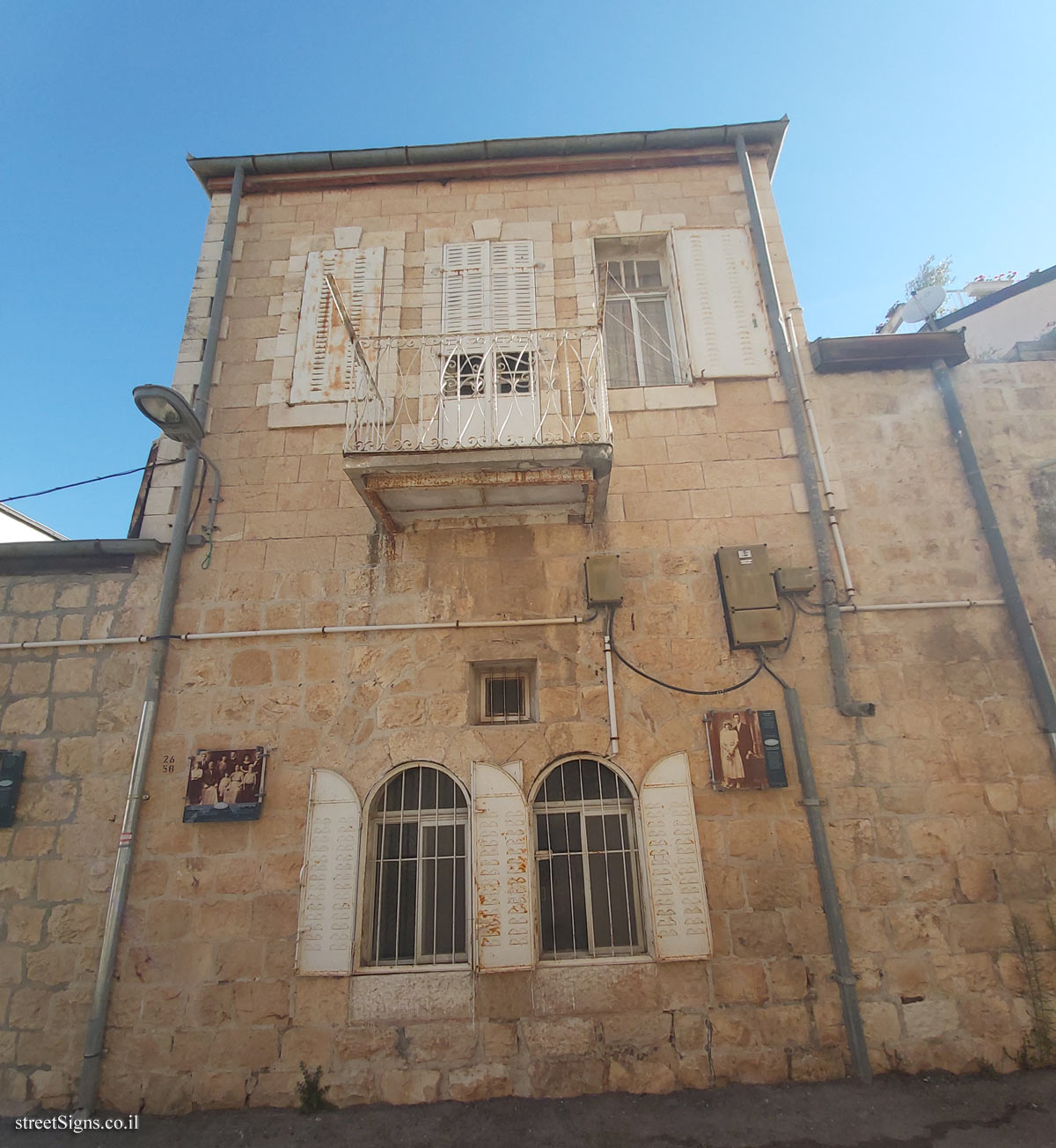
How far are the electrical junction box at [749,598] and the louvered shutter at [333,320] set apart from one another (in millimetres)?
3876

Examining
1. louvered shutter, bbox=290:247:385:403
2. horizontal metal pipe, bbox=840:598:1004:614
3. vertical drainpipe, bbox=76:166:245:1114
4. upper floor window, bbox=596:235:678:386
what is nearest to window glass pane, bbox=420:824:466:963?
vertical drainpipe, bbox=76:166:245:1114

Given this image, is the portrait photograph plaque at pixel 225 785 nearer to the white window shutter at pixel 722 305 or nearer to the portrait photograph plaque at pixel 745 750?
the portrait photograph plaque at pixel 745 750

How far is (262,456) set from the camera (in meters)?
5.21

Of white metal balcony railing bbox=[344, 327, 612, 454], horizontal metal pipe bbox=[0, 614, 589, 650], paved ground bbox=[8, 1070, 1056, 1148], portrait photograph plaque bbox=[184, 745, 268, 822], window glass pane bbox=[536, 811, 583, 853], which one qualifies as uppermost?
white metal balcony railing bbox=[344, 327, 612, 454]

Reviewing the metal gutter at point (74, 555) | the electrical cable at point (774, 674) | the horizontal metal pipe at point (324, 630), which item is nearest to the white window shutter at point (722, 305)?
the electrical cable at point (774, 674)

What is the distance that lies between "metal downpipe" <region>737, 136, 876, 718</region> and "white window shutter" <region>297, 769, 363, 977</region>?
382 centimetres

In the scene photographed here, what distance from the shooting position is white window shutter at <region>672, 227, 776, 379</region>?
17.8ft

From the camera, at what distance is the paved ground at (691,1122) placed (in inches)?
127

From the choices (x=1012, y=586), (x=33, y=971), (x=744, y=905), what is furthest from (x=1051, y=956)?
(x=33, y=971)

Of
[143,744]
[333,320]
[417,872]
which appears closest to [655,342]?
[333,320]

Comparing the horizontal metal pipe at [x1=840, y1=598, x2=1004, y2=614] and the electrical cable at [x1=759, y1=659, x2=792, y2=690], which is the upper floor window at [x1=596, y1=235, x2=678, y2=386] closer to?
the horizontal metal pipe at [x1=840, y1=598, x2=1004, y2=614]

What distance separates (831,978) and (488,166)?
8110 mm

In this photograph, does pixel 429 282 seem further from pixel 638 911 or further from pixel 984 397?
pixel 638 911

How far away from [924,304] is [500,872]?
6.89m
